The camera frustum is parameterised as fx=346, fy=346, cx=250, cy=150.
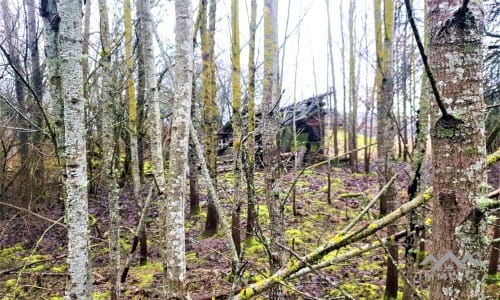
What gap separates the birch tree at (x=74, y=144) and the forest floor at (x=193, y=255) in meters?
0.67

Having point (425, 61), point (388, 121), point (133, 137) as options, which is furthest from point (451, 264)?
point (133, 137)

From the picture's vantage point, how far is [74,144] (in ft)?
7.33

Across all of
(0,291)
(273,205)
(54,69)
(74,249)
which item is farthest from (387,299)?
(0,291)

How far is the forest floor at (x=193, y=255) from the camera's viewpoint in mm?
4562

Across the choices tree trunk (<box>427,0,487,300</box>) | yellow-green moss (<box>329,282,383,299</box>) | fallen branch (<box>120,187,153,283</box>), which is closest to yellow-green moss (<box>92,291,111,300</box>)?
fallen branch (<box>120,187,153,283</box>)

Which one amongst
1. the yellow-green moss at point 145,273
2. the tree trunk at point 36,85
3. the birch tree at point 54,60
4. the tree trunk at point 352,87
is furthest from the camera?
the tree trunk at point 352,87

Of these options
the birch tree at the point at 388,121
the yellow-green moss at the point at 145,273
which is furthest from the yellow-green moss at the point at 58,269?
the birch tree at the point at 388,121

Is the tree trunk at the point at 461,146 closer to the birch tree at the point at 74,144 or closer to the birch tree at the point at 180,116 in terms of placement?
the birch tree at the point at 180,116

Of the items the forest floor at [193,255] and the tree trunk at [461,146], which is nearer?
the tree trunk at [461,146]

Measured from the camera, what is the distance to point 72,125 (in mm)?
2225

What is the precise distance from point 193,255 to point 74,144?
4430 millimetres

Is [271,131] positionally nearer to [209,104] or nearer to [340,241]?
[340,241]

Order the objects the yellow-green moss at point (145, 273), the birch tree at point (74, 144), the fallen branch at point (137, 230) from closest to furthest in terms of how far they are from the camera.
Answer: the birch tree at point (74, 144) < the fallen branch at point (137, 230) < the yellow-green moss at point (145, 273)

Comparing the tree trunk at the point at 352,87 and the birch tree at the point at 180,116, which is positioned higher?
the tree trunk at the point at 352,87
